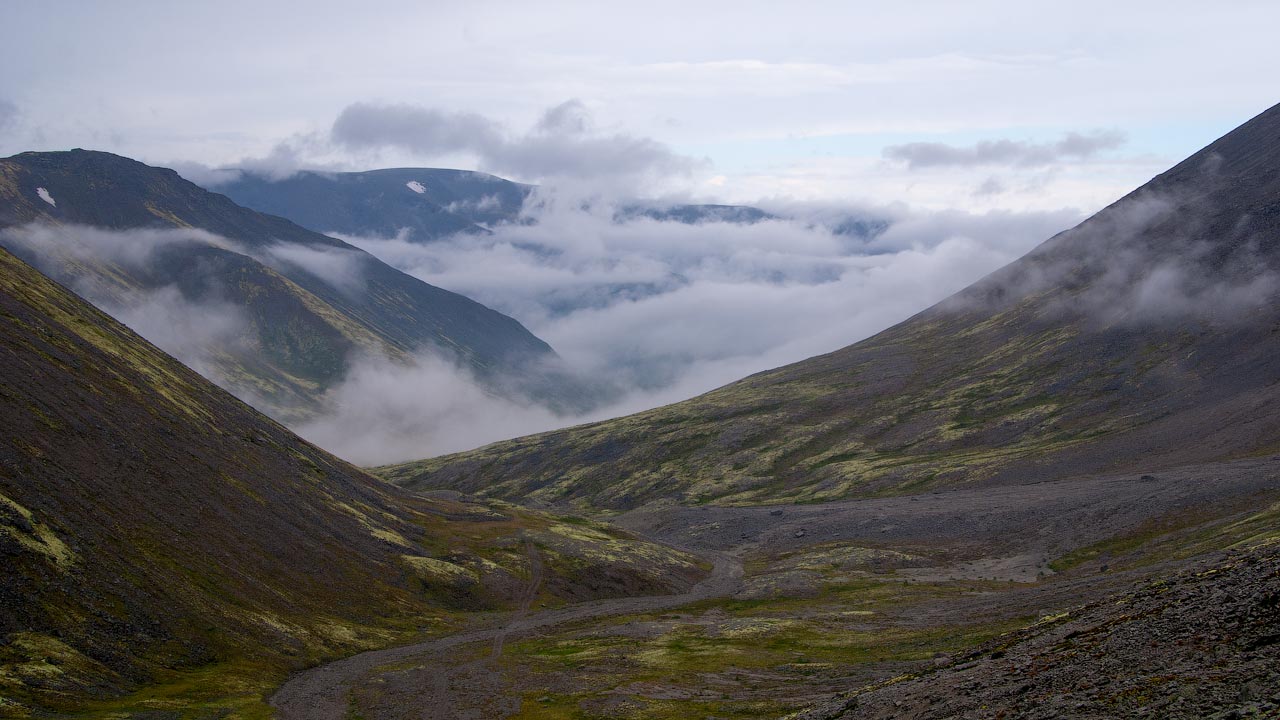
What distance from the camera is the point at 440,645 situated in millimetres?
103000

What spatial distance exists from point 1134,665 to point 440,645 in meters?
84.2

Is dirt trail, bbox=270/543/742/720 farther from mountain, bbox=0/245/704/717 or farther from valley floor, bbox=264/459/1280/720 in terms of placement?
mountain, bbox=0/245/704/717

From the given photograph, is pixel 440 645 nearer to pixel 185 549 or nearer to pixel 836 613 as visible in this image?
pixel 185 549

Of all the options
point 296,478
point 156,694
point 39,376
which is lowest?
point 156,694

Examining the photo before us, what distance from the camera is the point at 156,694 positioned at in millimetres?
70750

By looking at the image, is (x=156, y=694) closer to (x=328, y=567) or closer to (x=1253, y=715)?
(x=328, y=567)

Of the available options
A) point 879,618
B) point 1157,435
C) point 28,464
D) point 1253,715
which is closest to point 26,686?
point 28,464

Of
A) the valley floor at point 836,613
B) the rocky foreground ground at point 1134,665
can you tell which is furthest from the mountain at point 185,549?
the rocky foreground ground at point 1134,665

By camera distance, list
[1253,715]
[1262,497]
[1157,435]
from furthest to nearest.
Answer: [1157,435]
[1262,497]
[1253,715]

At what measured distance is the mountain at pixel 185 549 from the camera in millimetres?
73312

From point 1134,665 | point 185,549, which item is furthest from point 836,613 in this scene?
point 185,549

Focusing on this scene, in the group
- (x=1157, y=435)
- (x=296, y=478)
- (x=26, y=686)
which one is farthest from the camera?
(x=1157, y=435)

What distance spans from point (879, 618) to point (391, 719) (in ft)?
199

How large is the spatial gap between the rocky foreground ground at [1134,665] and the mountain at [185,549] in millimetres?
58554
